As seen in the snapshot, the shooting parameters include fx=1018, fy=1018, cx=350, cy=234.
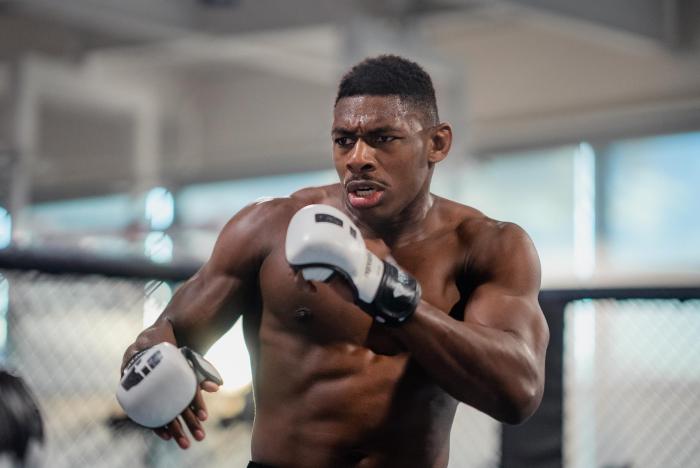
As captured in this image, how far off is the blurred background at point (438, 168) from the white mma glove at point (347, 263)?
1259 mm

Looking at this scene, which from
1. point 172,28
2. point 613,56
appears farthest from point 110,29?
point 613,56

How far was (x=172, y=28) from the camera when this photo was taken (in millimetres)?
6270

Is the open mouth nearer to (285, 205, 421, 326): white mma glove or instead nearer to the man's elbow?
(285, 205, 421, 326): white mma glove

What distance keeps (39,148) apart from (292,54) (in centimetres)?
382

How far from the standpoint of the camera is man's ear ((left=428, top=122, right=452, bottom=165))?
2166mm

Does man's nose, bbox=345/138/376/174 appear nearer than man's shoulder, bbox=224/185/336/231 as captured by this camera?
Yes

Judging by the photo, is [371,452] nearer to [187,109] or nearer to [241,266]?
[241,266]

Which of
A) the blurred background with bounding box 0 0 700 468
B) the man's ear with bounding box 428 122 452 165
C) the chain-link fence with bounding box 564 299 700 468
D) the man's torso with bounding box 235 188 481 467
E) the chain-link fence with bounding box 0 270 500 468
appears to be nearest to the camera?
the man's torso with bounding box 235 188 481 467

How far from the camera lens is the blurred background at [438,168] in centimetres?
421

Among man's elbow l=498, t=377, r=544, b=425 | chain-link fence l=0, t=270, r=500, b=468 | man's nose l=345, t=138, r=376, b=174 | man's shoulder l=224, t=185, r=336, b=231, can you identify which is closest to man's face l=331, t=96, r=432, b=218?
man's nose l=345, t=138, r=376, b=174

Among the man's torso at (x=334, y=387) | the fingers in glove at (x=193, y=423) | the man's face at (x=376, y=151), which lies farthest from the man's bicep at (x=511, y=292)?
the fingers in glove at (x=193, y=423)

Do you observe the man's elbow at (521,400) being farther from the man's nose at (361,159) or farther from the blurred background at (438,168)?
the blurred background at (438,168)

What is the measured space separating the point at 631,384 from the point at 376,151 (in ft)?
14.0

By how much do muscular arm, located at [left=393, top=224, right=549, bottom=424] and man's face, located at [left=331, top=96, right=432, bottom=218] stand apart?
0.93 ft
